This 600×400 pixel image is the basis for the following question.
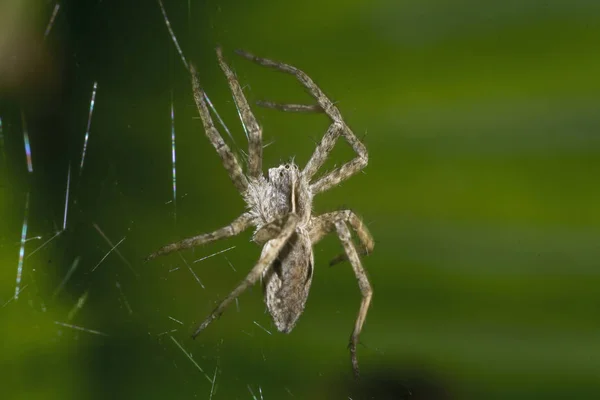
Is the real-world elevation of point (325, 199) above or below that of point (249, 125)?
below

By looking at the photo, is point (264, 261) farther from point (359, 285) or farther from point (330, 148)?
point (330, 148)

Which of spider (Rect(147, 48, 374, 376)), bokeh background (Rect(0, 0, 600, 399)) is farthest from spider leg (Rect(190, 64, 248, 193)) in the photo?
bokeh background (Rect(0, 0, 600, 399))

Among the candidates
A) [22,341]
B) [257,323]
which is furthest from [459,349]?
[22,341]

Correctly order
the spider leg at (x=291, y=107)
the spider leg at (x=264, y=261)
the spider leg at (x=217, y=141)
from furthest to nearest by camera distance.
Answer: the spider leg at (x=291, y=107) < the spider leg at (x=217, y=141) < the spider leg at (x=264, y=261)

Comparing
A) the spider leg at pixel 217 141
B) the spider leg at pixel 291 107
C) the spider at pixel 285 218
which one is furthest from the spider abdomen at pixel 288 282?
the spider leg at pixel 291 107

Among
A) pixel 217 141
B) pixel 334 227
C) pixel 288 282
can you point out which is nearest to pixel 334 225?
pixel 334 227

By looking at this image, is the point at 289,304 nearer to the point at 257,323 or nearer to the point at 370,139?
the point at 257,323

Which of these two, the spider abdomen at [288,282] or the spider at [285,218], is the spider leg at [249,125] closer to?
the spider at [285,218]

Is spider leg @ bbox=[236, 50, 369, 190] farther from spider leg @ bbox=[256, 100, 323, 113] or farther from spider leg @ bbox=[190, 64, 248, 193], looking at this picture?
spider leg @ bbox=[190, 64, 248, 193]
